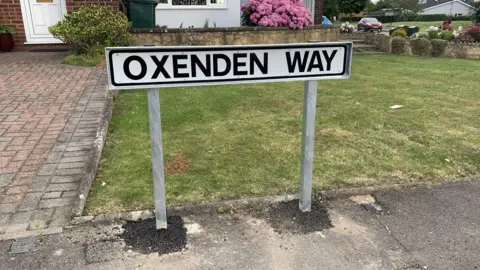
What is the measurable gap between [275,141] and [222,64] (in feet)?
7.31

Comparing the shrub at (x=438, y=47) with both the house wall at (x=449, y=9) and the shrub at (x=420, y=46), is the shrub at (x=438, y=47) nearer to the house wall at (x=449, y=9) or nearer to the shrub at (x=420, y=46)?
the shrub at (x=420, y=46)

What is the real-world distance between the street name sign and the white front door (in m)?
9.61

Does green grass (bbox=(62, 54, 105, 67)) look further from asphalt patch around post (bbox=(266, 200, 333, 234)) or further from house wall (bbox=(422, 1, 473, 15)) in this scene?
house wall (bbox=(422, 1, 473, 15))

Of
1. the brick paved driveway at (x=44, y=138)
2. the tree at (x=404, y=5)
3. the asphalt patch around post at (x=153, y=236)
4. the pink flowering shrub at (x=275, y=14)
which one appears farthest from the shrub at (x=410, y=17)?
the asphalt patch around post at (x=153, y=236)

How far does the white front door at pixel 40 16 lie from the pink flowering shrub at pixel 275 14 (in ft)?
17.1

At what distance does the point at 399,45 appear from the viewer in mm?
14719

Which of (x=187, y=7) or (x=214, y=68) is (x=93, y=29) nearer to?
(x=187, y=7)

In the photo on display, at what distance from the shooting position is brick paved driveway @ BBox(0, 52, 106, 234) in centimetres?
303

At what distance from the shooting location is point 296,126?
5.29 meters

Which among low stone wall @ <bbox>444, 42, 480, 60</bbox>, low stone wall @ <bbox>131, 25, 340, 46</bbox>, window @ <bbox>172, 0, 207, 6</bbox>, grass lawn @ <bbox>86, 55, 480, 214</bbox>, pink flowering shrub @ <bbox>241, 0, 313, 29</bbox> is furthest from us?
low stone wall @ <bbox>444, 42, 480, 60</bbox>

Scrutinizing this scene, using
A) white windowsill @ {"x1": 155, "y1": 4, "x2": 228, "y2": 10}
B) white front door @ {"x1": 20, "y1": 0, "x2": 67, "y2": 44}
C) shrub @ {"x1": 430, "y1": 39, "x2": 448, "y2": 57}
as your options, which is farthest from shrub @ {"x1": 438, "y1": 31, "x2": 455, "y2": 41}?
white front door @ {"x1": 20, "y1": 0, "x2": 67, "y2": 44}

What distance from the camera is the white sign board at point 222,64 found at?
7.82 feet

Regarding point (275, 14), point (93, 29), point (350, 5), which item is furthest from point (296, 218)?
point (350, 5)

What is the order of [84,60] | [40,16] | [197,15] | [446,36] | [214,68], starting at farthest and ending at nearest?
1. [446,36]
2. [197,15]
3. [40,16]
4. [84,60]
5. [214,68]
